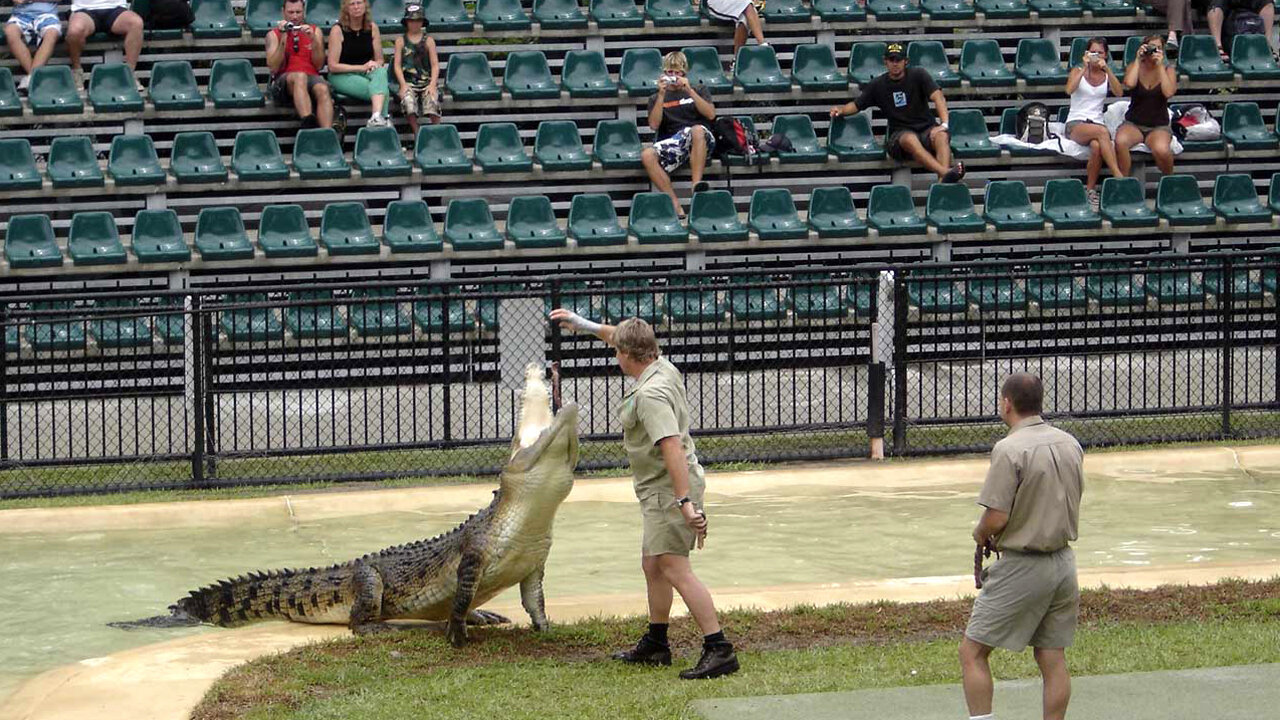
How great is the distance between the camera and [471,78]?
62.5ft

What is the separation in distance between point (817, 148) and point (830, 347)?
527 cm

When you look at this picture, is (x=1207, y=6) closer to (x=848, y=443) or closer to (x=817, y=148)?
(x=817, y=148)

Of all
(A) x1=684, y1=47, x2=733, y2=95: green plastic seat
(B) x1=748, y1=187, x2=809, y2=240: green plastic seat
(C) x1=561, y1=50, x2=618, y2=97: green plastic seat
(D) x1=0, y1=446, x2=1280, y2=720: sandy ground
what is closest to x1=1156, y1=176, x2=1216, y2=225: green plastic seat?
(B) x1=748, y1=187, x2=809, y2=240: green plastic seat

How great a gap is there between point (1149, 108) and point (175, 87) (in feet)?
34.5

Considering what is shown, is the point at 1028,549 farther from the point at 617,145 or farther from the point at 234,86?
the point at 234,86

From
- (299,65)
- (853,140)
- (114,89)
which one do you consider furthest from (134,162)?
(853,140)

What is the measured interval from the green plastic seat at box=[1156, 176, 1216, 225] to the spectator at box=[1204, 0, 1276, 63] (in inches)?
99.9

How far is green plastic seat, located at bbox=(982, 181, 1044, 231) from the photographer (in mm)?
18109

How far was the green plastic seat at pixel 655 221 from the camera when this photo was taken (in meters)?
17.4

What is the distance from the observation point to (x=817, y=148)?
741 inches

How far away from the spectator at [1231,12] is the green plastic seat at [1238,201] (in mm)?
2193

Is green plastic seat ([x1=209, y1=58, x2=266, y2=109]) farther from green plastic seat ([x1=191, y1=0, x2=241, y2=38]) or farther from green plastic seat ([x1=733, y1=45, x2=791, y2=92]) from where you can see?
green plastic seat ([x1=733, y1=45, x2=791, y2=92])

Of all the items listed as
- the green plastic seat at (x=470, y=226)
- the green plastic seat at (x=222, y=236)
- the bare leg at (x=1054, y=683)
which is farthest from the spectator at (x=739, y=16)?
the bare leg at (x=1054, y=683)

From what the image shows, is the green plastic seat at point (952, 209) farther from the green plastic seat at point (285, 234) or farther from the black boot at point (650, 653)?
the black boot at point (650, 653)
